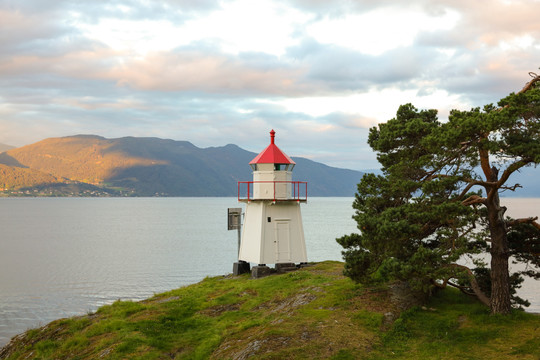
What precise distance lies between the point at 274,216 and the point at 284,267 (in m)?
3.28

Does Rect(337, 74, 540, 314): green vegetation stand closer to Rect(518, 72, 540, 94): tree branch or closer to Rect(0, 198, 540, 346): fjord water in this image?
Rect(518, 72, 540, 94): tree branch

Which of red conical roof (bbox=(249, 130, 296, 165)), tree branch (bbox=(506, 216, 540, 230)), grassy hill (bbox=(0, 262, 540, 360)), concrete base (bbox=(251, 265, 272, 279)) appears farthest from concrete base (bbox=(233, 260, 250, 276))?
tree branch (bbox=(506, 216, 540, 230))

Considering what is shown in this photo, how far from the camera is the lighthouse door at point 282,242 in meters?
29.3

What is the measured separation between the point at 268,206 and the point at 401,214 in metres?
13.3

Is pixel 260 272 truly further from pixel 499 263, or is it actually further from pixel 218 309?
pixel 499 263

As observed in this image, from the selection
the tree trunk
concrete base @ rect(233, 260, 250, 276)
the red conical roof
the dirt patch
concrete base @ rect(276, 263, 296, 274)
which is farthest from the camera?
concrete base @ rect(233, 260, 250, 276)

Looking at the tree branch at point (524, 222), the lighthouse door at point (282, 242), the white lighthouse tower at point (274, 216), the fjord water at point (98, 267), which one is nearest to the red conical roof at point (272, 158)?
the white lighthouse tower at point (274, 216)

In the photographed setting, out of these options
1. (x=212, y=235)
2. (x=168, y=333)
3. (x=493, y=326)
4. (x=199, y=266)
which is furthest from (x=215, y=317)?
(x=212, y=235)

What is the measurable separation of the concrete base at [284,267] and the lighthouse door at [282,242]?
0.26 meters

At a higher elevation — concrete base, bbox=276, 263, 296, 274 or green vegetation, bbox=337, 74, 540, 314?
green vegetation, bbox=337, 74, 540, 314

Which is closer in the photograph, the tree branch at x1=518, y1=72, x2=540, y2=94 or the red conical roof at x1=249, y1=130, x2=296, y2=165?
the tree branch at x1=518, y1=72, x2=540, y2=94

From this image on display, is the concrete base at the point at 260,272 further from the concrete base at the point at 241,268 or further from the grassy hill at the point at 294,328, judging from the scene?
the grassy hill at the point at 294,328

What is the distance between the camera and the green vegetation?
15398 mm

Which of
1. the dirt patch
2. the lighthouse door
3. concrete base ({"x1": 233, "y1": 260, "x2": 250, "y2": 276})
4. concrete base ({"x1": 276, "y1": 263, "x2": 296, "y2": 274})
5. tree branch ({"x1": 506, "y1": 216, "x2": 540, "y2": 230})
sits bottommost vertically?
the dirt patch
